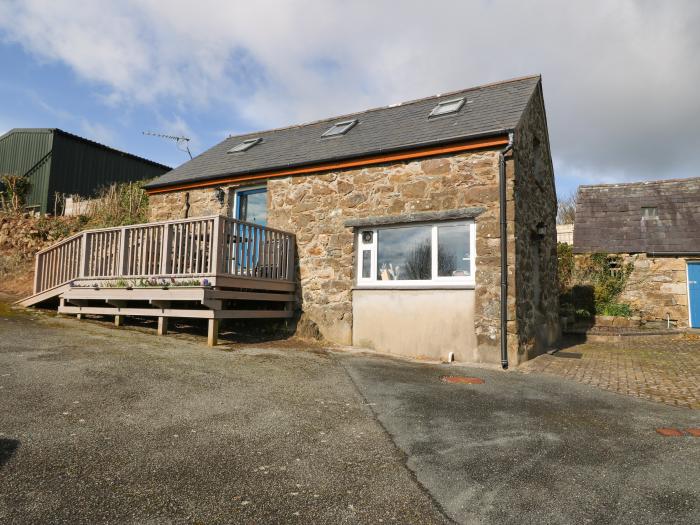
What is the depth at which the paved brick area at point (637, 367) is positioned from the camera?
6.22 meters

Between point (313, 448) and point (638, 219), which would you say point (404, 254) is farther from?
point (638, 219)

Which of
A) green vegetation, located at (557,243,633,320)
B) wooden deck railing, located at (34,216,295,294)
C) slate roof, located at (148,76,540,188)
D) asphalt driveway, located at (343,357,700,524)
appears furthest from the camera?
green vegetation, located at (557,243,633,320)

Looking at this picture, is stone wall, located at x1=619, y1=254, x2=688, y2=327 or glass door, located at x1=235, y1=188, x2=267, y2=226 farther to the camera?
stone wall, located at x1=619, y1=254, x2=688, y2=327

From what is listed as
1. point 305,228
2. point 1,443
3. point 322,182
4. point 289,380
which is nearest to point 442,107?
point 322,182

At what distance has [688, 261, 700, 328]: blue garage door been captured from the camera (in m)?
14.6

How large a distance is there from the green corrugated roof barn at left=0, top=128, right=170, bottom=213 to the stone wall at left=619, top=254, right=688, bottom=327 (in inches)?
871

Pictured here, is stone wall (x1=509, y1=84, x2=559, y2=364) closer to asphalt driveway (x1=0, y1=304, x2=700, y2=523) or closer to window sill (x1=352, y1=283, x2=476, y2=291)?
window sill (x1=352, y1=283, x2=476, y2=291)

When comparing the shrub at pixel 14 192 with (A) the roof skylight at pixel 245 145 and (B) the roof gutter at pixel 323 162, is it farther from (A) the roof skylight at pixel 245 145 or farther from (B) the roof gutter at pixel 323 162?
(A) the roof skylight at pixel 245 145

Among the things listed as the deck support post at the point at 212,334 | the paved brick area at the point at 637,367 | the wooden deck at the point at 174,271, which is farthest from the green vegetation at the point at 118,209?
the paved brick area at the point at 637,367

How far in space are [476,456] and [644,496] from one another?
3.59 ft

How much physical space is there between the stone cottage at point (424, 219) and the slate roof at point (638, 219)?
6.00m

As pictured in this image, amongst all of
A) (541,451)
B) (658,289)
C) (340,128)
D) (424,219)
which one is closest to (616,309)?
(658,289)

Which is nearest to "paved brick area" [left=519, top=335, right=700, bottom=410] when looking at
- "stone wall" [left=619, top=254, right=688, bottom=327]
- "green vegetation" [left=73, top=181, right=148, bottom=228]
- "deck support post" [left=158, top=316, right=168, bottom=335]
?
"stone wall" [left=619, top=254, right=688, bottom=327]

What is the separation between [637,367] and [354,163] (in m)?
6.55
